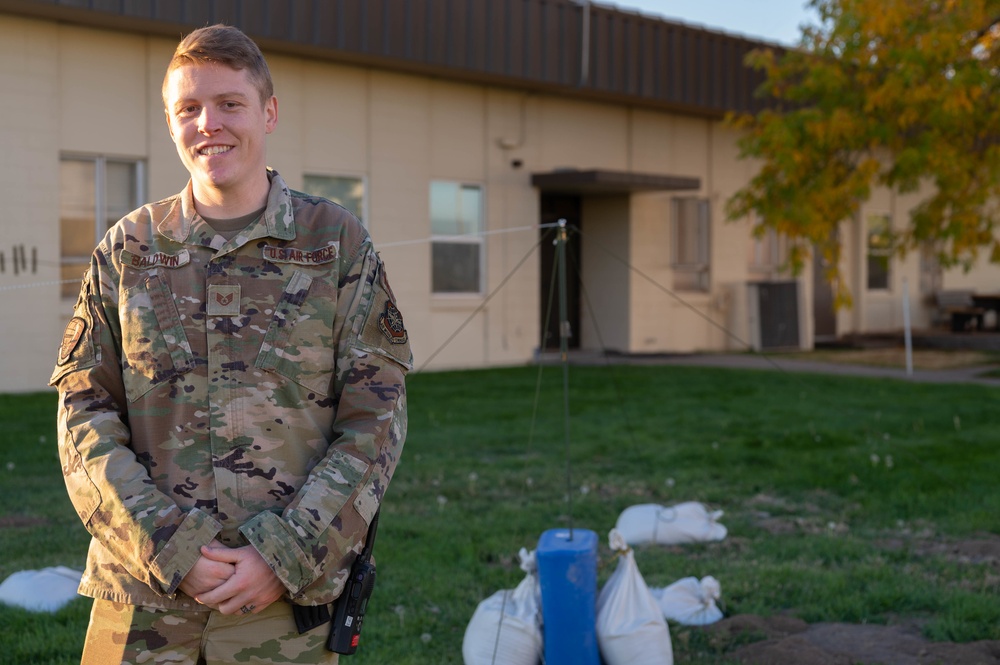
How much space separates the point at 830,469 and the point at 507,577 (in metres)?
3.48

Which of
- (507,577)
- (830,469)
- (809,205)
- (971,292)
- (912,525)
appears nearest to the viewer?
(507,577)

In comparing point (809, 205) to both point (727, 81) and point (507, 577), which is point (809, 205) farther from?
point (507, 577)

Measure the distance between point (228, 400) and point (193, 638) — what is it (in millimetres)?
476

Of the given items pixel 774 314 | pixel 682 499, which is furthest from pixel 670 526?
pixel 774 314

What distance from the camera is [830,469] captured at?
779 centimetres

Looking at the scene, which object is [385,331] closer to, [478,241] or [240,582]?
[240,582]

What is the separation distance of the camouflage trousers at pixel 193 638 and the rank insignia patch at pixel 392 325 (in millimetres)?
582

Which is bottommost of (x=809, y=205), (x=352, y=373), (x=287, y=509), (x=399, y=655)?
(x=399, y=655)

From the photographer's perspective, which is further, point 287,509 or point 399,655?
point 399,655

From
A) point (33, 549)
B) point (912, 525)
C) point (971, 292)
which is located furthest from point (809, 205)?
point (971, 292)

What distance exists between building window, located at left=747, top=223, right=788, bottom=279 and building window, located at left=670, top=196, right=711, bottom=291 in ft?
3.99

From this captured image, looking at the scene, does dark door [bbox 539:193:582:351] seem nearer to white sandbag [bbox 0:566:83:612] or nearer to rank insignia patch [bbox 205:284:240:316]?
white sandbag [bbox 0:566:83:612]

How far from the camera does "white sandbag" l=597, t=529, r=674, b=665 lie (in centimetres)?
390

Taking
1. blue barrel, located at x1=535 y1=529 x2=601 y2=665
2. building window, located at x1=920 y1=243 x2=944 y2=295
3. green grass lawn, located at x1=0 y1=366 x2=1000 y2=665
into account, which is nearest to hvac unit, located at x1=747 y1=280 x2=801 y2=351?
building window, located at x1=920 y1=243 x2=944 y2=295
